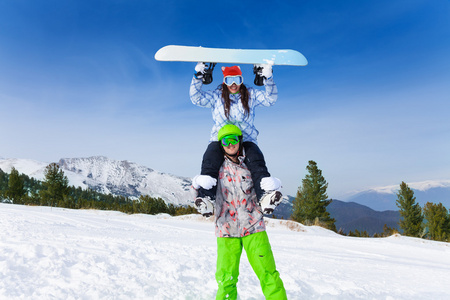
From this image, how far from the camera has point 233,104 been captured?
3.29 meters

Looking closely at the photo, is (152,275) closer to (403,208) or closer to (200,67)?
(200,67)

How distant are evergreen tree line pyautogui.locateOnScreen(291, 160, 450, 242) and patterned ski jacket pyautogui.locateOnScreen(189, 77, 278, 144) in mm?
32900

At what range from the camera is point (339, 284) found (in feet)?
14.7

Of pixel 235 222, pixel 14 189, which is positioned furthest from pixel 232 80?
pixel 14 189

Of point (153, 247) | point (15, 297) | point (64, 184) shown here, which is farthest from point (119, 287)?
point (64, 184)

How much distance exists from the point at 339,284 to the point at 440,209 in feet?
130

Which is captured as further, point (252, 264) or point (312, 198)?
point (312, 198)

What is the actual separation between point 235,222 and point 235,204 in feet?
0.57

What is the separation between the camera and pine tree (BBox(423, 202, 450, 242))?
3431cm

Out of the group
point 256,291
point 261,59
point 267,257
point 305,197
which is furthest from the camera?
point 305,197

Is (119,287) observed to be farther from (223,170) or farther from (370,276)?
(370,276)

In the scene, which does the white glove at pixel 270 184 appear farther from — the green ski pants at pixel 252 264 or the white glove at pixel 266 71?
the white glove at pixel 266 71

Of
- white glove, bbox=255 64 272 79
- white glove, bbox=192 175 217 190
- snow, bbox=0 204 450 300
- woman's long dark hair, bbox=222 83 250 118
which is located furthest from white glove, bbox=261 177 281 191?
snow, bbox=0 204 450 300

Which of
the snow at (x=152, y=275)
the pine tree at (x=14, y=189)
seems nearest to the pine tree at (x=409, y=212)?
the snow at (x=152, y=275)
